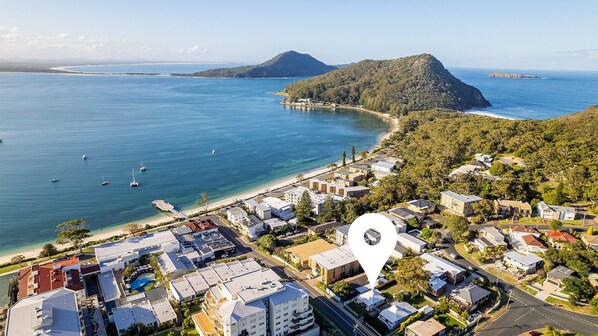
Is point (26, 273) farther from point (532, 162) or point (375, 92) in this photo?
point (375, 92)

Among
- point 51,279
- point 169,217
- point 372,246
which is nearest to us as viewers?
point 372,246

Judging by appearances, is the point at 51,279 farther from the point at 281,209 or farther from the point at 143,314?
the point at 281,209

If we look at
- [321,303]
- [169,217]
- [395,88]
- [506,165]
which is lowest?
[169,217]

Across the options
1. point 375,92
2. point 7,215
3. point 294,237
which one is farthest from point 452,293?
point 375,92

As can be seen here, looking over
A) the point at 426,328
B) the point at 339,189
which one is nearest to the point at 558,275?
the point at 426,328

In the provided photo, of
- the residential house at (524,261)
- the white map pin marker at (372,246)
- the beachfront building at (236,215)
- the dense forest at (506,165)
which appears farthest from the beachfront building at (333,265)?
the residential house at (524,261)

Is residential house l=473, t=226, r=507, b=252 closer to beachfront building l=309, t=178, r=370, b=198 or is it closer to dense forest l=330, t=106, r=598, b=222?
dense forest l=330, t=106, r=598, b=222

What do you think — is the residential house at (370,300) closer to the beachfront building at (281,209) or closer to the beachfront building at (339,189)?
the beachfront building at (281,209)

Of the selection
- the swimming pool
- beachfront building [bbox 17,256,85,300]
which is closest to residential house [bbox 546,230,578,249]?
the swimming pool
